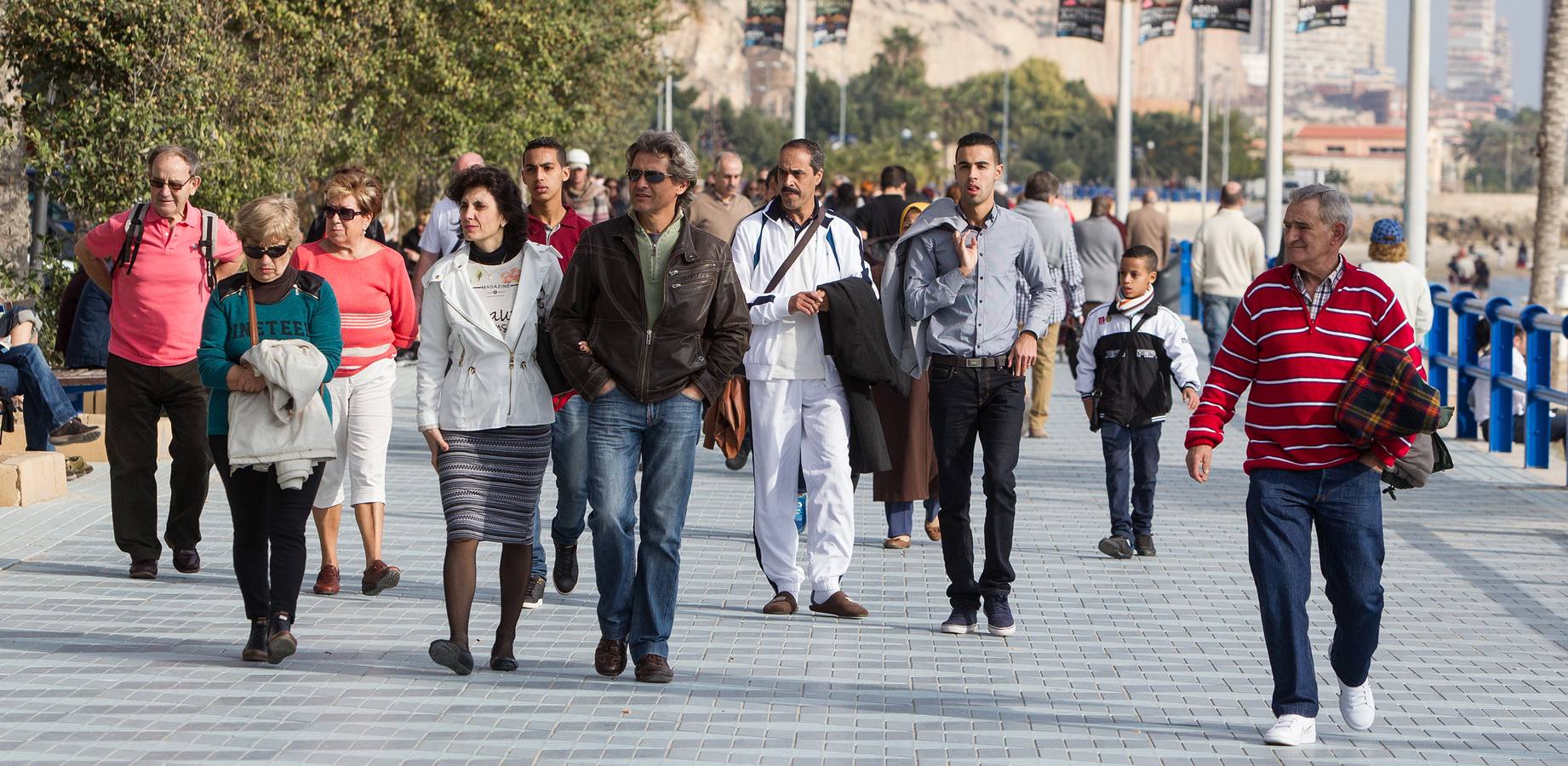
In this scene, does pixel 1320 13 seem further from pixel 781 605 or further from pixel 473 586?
pixel 473 586

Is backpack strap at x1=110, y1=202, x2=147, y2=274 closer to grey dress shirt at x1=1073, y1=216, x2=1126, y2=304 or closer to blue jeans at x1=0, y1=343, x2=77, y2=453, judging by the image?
blue jeans at x1=0, y1=343, x2=77, y2=453

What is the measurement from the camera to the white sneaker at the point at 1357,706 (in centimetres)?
588

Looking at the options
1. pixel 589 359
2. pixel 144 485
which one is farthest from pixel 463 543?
pixel 144 485

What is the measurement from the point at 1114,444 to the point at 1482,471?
4194 millimetres

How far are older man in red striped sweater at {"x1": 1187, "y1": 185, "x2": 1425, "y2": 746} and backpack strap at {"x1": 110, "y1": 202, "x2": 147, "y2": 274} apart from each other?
14.8 feet

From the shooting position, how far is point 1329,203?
5695 millimetres

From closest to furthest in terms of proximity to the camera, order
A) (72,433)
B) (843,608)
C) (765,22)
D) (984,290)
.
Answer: (984,290), (843,608), (72,433), (765,22)

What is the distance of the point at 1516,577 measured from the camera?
28.9ft

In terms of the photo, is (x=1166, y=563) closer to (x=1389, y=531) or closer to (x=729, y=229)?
(x=1389, y=531)

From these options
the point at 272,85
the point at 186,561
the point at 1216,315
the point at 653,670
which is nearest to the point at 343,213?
the point at 186,561

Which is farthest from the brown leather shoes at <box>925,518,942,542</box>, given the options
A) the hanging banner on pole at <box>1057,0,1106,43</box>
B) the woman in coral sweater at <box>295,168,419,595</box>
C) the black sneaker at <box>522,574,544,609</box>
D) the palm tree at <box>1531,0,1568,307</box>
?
the hanging banner on pole at <box>1057,0,1106,43</box>

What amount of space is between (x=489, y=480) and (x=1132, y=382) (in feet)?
12.4

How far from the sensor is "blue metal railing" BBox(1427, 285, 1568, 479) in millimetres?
12375

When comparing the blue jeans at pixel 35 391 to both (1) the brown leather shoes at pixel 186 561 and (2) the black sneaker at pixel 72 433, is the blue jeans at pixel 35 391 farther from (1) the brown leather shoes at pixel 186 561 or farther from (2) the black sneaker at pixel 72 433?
(1) the brown leather shoes at pixel 186 561
